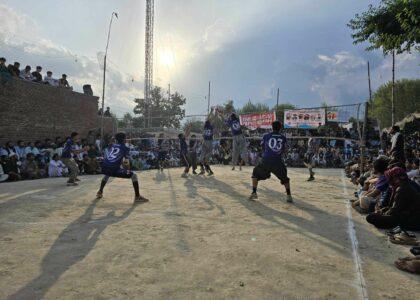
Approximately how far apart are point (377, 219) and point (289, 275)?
265cm

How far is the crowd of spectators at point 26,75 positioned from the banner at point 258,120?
11404 mm

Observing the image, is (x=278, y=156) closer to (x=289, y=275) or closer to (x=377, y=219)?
(x=377, y=219)

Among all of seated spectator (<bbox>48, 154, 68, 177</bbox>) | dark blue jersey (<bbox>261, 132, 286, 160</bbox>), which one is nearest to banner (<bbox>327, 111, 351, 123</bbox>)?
dark blue jersey (<bbox>261, 132, 286, 160</bbox>)

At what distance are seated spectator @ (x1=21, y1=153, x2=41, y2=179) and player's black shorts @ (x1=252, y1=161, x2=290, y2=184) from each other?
34.6 feet

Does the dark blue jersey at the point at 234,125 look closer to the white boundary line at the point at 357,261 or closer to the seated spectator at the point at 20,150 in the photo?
the white boundary line at the point at 357,261

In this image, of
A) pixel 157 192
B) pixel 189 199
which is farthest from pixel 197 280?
pixel 157 192

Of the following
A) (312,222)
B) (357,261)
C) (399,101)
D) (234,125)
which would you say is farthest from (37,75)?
(399,101)

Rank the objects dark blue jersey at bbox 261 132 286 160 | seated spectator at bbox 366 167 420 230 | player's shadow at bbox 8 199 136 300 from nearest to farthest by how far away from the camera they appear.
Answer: player's shadow at bbox 8 199 136 300 → seated spectator at bbox 366 167 420 230 → dark blue jersey at bbox 261 132 286 160

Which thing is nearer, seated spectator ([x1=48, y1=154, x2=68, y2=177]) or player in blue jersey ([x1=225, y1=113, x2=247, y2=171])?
player in blue jersey ([x1=225, y1=113, x2=247, y2=171])

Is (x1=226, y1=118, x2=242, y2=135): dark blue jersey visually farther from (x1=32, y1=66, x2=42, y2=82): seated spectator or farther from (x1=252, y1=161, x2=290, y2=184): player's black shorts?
(x1=32, y1=66, x2=42, y2=82): seated spectator

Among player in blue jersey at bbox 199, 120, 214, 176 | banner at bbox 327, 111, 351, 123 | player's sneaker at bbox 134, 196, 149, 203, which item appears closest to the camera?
→ player's sneaker at bbox 134, 196, 149, 203

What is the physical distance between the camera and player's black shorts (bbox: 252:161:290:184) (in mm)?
8352

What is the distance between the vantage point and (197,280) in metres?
3.68

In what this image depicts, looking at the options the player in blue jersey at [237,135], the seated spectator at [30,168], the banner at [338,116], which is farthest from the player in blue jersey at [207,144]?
the banner at [338,116]
